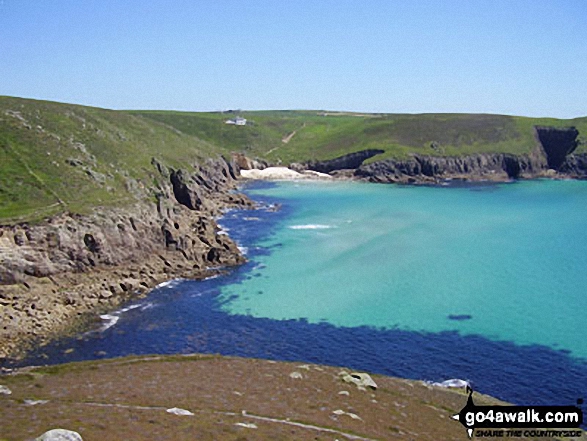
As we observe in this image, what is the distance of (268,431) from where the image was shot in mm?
28250

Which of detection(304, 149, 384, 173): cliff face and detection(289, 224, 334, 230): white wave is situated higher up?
detection(304, 149, 384, 173): cliff face

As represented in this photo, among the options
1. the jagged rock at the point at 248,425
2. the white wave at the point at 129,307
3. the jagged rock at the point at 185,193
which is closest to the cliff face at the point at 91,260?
the white wave at the point at 129,307

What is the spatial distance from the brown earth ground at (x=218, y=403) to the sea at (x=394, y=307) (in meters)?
5.47

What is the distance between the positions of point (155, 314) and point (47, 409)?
2658 cm

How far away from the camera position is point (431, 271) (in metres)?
70.9

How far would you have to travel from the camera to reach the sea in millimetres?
45219

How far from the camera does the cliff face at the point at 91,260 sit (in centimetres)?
5288

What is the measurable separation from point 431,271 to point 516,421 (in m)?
38.8

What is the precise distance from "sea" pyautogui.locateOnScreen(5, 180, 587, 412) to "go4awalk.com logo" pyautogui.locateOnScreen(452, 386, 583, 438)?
13.1ft

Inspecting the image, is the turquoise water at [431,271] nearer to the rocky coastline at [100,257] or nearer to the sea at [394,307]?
the sea at [394,307]

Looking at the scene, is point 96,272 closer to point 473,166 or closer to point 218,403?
point 218,403

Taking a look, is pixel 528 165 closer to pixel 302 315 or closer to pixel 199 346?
pixel 302 315

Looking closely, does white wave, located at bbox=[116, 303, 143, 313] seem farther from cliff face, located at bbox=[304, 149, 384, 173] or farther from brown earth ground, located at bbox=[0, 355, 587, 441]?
cliff face, located at bbox=[304, 149, 384, 173]

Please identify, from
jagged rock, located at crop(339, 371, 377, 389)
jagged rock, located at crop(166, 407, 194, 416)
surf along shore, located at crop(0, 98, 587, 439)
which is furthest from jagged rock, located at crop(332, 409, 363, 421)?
jagged rock, located at crop(166, 407, 194, 416)
